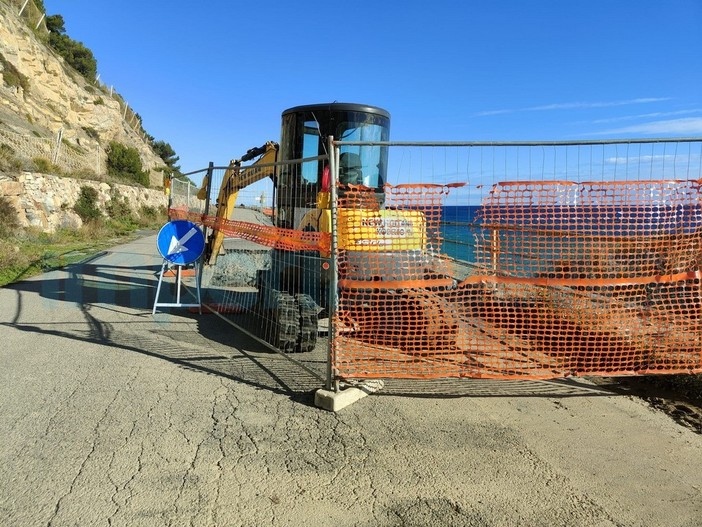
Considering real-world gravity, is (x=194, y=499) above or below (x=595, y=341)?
below

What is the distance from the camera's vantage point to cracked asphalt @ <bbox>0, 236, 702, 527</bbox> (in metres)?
3.04

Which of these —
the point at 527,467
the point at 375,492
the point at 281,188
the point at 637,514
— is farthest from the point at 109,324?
the point at 637,514

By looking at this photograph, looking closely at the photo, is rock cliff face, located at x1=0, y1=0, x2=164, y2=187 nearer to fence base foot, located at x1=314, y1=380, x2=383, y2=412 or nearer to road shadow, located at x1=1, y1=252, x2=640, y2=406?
road shadow, located at x1=1, y1=252, x2=640, y2=406

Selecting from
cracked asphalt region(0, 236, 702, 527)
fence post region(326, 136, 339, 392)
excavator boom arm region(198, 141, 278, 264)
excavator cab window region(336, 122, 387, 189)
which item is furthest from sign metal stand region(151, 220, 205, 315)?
fence post region(326, 136, 339, 392)

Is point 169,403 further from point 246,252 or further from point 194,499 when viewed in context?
point 246,252

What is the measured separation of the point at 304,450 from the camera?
3766 mm

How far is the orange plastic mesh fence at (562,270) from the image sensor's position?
491cm

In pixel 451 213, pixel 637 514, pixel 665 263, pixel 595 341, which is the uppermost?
pixel 451 213

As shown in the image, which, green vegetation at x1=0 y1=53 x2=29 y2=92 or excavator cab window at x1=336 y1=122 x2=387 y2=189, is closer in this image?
→ excavator cab window at x1=336 y1=122 x2=387 y2=189

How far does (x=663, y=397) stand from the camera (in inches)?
199

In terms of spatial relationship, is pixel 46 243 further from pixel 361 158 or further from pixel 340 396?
pixel 340 396

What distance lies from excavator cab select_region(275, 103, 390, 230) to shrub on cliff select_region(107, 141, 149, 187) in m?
37.2

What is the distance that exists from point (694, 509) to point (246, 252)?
1133cm

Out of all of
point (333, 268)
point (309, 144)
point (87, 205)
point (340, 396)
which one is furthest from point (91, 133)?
point (340, 396)
